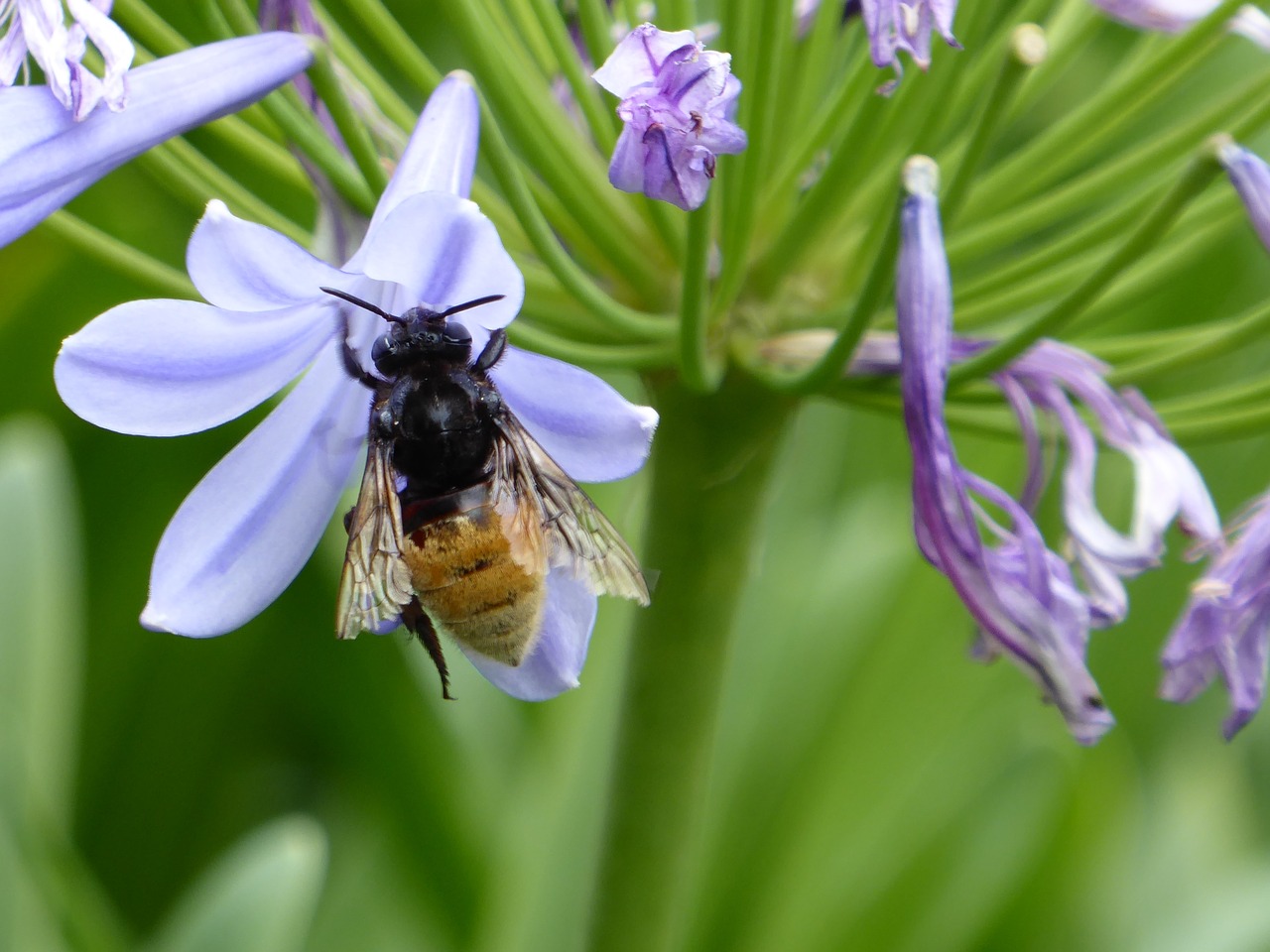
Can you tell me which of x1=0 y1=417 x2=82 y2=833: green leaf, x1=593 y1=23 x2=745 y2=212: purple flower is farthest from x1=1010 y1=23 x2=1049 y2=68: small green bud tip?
x1=0 y1=417 x2=82 y2=833: green leaf

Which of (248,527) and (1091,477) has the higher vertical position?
(248,527)

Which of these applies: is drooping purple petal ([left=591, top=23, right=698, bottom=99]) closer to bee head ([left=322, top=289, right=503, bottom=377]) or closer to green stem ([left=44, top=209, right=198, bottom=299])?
bee head ([left=322, top=289, right=503, bottom=377])

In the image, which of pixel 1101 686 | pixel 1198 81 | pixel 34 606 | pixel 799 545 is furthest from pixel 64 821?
pixel 1198 81

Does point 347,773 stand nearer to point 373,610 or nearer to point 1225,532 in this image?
point 373,610

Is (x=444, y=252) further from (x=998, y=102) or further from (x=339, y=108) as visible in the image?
(x=998, y=102)

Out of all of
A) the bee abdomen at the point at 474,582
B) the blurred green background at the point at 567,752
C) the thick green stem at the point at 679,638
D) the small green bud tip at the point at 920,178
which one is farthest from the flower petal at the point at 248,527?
the blurred green background at the point at 567,752

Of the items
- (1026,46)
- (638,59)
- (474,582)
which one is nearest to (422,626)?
(474,582)

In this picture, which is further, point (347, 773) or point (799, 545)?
point (799, 545)
